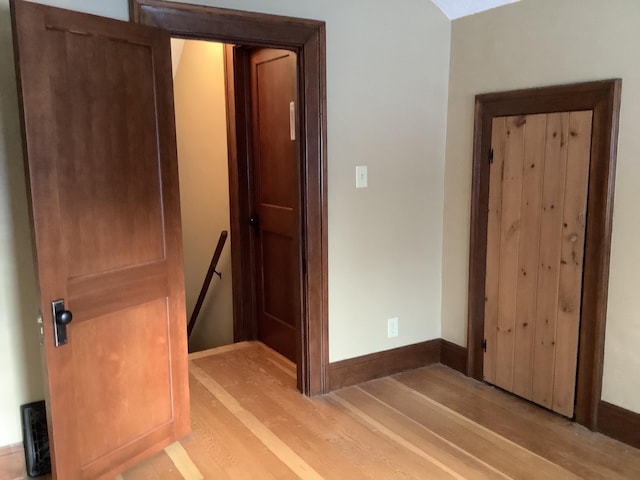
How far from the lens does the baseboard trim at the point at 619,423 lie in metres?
2.55

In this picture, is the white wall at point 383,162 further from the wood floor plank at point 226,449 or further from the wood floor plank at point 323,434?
the wood floor plank at point 226,449

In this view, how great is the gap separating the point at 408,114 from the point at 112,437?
2291 millimetres

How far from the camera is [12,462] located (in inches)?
93.4

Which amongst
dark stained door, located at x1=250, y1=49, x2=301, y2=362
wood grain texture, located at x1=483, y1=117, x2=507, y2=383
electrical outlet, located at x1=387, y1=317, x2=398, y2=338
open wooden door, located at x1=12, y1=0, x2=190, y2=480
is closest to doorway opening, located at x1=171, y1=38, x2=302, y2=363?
dark stained door, located at x1=250, y1=49, x2=301, y2=362

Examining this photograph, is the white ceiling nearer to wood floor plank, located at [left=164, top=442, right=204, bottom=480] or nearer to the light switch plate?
the light switch plate

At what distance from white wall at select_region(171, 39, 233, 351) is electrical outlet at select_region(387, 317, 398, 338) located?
4.32ft

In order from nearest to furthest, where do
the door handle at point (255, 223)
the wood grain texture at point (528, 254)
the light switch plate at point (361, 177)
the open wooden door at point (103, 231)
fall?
the open wooden door at point (103, 231), the wood grain texture at point (528, 254), the light switch plate at point (361, 177), the door handle at point (255, 223)

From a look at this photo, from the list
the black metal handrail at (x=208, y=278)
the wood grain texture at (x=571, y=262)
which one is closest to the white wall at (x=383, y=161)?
the wood grain texture at (x=571, y=262)

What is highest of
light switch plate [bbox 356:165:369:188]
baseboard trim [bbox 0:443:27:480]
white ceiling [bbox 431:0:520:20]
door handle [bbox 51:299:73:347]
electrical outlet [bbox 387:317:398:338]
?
white ceiling [bbox 431:0:520:20]

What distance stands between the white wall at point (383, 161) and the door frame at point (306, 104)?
65 mm

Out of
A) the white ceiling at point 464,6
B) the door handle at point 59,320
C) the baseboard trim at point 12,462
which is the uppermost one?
the white ceiling at point 464,6

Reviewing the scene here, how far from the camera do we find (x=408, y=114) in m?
3.23

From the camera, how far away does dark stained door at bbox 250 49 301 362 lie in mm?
3412

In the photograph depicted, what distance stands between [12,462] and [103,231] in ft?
3.62
